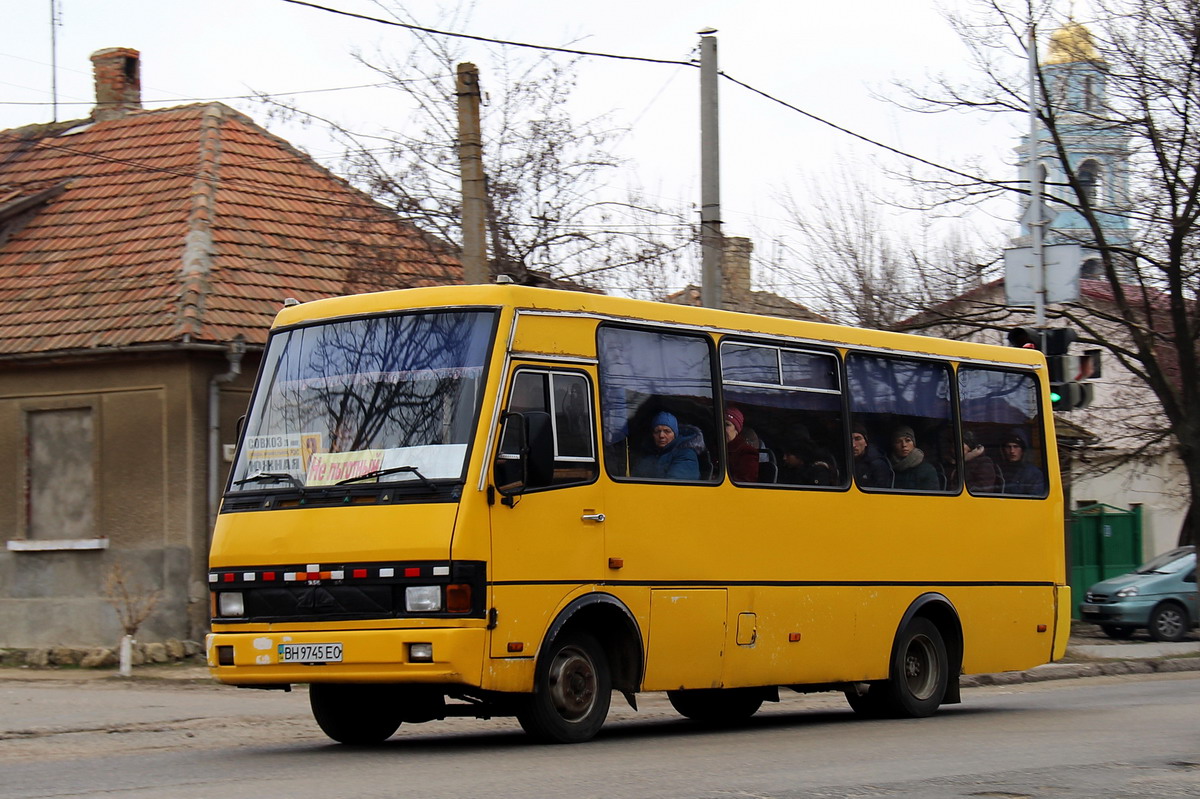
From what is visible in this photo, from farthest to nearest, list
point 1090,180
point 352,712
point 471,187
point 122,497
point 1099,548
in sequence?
point 1099,548
point 1090,180
point 122,497
point 471,187
point 352,712

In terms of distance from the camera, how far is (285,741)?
11.9m

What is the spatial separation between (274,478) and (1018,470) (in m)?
7.20

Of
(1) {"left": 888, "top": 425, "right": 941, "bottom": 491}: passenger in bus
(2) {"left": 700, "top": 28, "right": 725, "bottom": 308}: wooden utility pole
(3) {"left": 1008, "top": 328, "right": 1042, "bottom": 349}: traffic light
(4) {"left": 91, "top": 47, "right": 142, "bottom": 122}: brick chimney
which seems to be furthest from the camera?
(4) {"left": 91, "top": 47, "right": 142, "bottom": 122}: brick chimney

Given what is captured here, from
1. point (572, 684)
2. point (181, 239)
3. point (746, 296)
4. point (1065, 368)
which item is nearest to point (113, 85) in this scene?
point (181, 239)

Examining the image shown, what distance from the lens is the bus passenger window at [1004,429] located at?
566 inches

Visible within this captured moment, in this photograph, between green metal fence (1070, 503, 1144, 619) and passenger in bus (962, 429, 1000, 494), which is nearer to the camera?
passenger in bus (962, 429, 1000, 494)

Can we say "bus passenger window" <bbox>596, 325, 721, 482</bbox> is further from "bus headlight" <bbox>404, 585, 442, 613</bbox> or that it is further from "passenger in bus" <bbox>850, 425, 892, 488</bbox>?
"passenger in bus" <bbox>850, 425, 892, 488</bbox>

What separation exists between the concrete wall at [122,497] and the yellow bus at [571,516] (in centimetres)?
845

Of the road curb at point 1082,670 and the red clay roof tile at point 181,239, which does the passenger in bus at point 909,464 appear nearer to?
the road curb at point 1082,670

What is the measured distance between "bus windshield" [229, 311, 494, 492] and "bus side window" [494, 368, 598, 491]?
256 mm

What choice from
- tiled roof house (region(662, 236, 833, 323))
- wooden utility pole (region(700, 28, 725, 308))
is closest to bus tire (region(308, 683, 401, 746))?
wooden utility pole (region(700, 28, 725, 308))

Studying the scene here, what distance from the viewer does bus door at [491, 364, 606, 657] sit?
992 cm

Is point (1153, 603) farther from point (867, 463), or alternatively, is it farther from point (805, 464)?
point (805, 464)

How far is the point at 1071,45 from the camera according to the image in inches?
979
